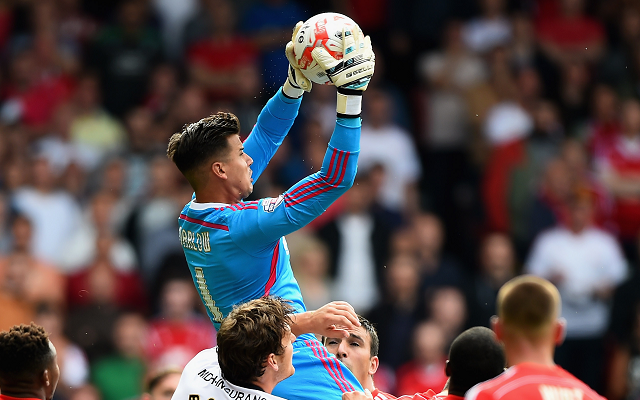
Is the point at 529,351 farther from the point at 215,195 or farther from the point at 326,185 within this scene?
the point at 215,195

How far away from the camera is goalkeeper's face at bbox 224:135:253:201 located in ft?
19.0

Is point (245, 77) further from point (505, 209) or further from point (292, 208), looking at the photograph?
point (292, 208)

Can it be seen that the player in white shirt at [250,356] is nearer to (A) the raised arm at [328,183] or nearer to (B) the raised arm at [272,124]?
(A) the raised arm at [328,183]

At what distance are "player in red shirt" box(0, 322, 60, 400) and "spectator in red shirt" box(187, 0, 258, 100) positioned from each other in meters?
8.64

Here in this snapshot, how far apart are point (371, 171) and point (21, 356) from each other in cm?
779

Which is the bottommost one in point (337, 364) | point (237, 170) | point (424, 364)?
point (424, 364)

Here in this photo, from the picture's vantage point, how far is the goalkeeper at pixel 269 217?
5.39m

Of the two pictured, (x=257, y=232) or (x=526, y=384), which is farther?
(x=257, y=232)

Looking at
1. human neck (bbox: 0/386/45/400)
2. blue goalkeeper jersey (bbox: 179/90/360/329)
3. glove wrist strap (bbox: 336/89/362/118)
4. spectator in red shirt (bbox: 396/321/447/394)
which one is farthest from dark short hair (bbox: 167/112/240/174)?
spectator in red shirt (bbox: 396/321/447/394)

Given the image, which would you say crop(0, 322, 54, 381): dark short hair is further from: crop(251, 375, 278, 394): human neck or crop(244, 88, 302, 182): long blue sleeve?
crop(244, 88, 302, 182): long blue sleeve

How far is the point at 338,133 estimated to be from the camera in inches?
214

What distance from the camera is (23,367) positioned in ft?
16.5

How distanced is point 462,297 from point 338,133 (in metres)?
6.52

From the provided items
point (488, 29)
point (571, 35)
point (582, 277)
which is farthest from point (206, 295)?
point (571, 35)
